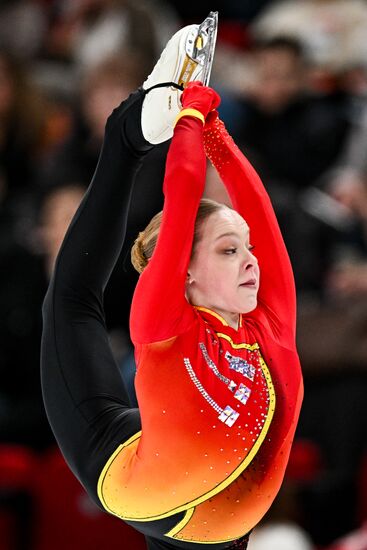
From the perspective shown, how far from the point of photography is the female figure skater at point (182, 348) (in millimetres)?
Answer: 2252

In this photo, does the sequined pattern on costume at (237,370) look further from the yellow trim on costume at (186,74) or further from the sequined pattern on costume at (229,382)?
the yellow trim on costume at (186,74)

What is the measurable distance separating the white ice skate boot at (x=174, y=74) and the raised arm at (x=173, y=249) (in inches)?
5.5

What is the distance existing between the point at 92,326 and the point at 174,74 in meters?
0.60

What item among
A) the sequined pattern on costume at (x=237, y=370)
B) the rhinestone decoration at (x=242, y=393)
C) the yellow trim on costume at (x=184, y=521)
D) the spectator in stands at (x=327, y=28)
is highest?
the spectator in stands at (x=327, y=28)

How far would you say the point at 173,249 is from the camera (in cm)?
221

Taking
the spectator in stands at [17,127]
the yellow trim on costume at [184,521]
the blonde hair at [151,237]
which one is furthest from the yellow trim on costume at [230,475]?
the spectator in stands at [17,127]

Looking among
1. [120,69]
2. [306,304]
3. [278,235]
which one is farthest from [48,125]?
[278,235]

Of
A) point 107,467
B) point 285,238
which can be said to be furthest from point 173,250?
point 285,238

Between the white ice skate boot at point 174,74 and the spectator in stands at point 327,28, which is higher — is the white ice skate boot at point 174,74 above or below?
below

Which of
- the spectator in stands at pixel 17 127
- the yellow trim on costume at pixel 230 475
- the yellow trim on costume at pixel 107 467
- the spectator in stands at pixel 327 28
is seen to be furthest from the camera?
the spectator in stands at pixel 327 28

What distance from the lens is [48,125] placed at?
623cm

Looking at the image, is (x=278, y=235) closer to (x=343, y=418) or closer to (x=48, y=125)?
(x=343, y=418)

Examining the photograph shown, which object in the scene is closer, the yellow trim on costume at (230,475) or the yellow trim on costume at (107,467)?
the yellow trim on costume at (230,475)

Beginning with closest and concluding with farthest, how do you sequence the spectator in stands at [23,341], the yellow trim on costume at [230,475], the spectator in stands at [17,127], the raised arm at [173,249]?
the raised arm at [173,249]
the yellow trim on costume at [230,475]
the spectator in stands at [23,341]
the spectator in stands at [17,127]
